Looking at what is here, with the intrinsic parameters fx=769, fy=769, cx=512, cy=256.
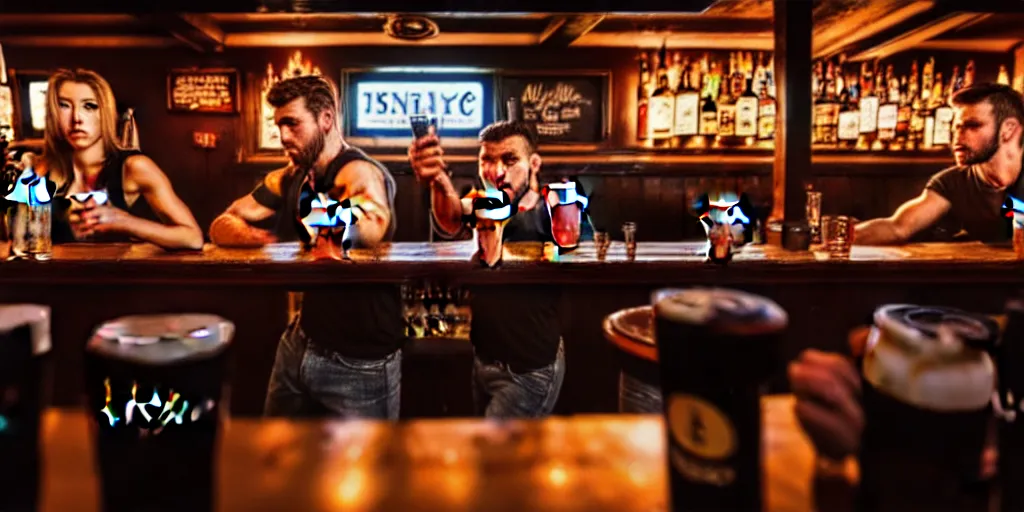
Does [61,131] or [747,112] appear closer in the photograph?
[61,131]

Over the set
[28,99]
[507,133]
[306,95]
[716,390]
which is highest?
[28,99]

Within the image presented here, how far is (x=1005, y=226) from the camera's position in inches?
165

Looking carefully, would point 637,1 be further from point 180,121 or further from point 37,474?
point 180,121

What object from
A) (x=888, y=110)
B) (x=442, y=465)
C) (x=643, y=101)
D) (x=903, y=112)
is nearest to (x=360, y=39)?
(x=643, y=101)

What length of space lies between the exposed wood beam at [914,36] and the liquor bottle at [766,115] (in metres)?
0.78

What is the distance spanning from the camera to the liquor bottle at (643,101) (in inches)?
242

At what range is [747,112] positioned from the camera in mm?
6094

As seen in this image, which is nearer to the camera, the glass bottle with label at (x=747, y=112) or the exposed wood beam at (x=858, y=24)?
the exposed wood beam at (x=858, y=24)

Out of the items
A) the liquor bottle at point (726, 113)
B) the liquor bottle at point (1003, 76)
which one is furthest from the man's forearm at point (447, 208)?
the liquor bottle at point (1003, 76)

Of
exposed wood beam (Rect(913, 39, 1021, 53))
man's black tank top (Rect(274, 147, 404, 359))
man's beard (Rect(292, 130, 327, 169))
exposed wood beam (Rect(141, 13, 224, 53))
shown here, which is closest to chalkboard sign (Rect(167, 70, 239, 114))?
exposed wood beam (Rect(141, 13, 224, 53))

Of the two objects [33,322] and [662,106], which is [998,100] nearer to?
[662,106]

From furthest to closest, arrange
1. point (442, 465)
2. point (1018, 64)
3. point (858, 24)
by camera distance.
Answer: point (1018, 64) → point (858, 24) → point (442, 465)

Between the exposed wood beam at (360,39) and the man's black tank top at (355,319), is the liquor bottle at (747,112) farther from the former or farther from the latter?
the man's black tank top at (355,319)

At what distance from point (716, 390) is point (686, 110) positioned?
18.0ft
